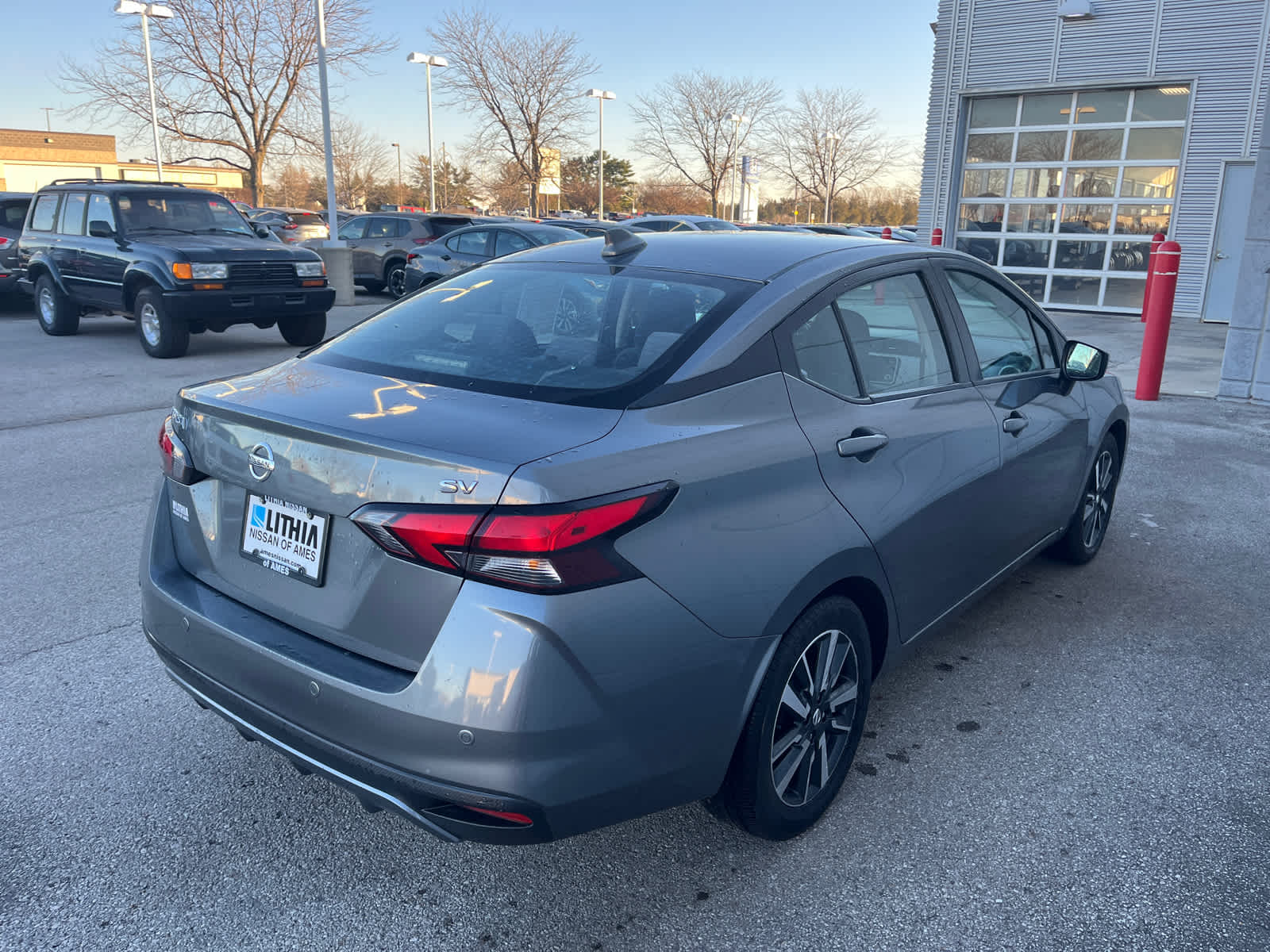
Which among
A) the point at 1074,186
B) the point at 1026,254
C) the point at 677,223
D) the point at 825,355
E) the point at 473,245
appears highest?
the point at 1074,186

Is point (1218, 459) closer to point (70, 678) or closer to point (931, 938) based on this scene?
point (931, 938)

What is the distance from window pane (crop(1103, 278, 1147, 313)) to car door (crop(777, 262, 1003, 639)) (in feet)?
51.8

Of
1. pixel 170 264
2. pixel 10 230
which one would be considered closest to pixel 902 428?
pixel 170 264

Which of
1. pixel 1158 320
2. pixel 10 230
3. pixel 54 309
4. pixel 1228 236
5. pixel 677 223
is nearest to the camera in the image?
pixel 1158 320

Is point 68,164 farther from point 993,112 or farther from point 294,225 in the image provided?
point 993,112

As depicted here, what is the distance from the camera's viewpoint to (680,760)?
2.20 metres

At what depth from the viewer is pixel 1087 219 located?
57.0ft

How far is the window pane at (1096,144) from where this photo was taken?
17062 mm

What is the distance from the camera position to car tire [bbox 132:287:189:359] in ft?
34.5

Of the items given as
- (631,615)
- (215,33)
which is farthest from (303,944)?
(215,33)

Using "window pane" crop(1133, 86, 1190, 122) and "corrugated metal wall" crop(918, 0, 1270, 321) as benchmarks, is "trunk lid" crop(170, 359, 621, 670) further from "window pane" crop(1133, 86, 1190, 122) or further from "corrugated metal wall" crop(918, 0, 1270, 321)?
"window pane" crop(1133, 86, 1190, 122)

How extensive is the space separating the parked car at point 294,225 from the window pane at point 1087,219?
17885mm

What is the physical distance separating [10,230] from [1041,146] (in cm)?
1747

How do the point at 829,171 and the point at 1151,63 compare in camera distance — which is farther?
the point at 829,171
